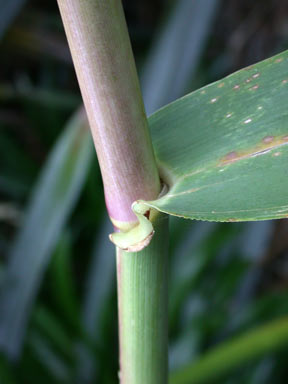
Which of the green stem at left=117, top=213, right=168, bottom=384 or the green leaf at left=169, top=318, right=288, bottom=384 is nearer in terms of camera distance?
the green stem at left=117, top=213, right=168, bottom=384

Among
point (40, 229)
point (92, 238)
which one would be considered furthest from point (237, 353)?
point (92, 238)

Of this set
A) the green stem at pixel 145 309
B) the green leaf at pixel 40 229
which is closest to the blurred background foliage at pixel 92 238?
the green leaf at pixel 40 229

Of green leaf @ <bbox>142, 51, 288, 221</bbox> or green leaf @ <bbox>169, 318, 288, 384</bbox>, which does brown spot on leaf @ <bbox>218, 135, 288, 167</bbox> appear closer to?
green leaf @ <bbox>142, 51, 288, 221</bbox>

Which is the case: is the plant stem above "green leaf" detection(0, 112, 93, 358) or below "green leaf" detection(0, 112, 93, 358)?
above

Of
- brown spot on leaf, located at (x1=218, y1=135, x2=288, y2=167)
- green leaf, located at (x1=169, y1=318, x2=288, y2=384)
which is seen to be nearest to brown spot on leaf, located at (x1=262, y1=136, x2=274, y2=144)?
brown spot on leaf, located at (x1=218, y1=135, x2=288, y2=167)

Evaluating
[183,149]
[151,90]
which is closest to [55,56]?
[151,90]

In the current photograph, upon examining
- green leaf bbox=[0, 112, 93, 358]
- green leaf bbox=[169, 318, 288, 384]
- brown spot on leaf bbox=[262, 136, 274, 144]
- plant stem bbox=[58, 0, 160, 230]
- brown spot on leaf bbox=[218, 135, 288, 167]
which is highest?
plant stem bbox=[58, 0, 160, 230]

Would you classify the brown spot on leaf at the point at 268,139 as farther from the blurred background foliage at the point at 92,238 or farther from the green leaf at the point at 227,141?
the blurred background foliage at the point at 92,238

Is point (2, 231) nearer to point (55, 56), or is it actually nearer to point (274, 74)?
point (55, 56)
